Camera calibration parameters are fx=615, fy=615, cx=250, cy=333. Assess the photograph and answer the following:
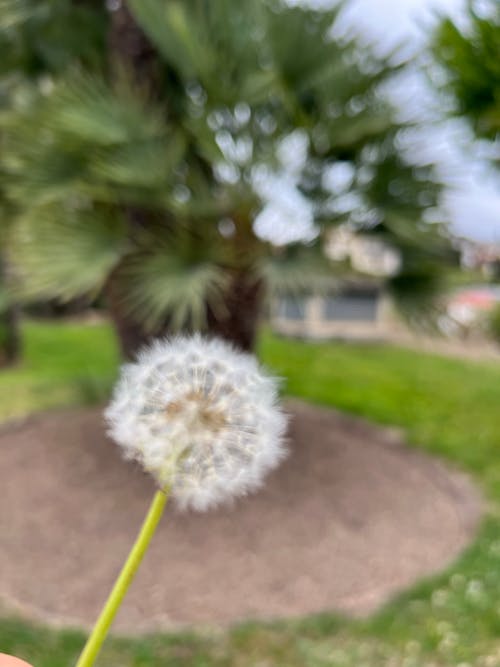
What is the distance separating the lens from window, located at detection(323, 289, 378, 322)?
1270 centimetres

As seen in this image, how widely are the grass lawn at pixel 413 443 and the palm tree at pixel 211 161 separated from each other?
106cm

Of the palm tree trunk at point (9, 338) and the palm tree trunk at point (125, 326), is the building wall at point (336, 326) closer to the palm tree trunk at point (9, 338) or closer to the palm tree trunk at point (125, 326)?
the palm tree trunk at point (9, 338)

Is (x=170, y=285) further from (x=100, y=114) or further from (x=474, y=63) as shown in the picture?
(x=474, y=63)

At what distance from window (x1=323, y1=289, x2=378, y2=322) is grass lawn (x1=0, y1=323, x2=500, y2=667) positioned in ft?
3.36

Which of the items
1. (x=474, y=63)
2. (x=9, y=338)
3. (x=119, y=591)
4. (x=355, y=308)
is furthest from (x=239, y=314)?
(x=355, y=308)

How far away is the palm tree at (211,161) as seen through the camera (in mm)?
3453

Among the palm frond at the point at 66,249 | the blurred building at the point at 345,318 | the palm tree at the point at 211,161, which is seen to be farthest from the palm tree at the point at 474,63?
the blurred building at the point at 345,318

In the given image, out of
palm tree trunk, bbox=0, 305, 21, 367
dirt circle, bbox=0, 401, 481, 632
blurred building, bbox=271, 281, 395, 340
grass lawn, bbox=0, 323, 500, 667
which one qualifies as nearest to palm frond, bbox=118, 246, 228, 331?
grass lawn, bbox=0, 323, 500, 667

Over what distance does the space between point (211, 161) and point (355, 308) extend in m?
9.56

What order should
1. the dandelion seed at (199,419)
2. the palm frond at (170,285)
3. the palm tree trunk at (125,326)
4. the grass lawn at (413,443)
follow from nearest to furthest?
the dandelion seed at (199,419) < the grass lawn at (413,443) < the palm frond at (170,285) < the palm tree trunk at (125,326)

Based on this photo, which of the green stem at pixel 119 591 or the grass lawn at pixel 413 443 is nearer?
the green stem at pixel 119 591

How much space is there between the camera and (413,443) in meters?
5.68

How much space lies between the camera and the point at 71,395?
7.03 metres

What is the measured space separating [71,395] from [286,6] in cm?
490
